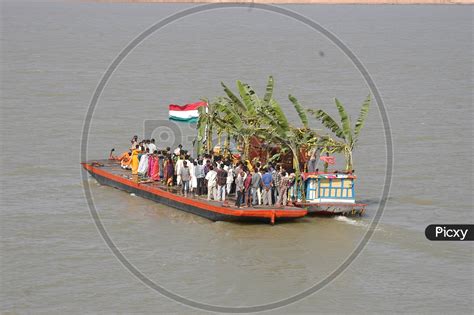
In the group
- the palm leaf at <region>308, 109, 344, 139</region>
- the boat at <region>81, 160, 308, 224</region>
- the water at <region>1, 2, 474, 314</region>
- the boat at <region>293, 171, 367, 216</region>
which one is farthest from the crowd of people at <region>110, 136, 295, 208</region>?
the palm leaf at <region>308, 109, 344, 139</region>

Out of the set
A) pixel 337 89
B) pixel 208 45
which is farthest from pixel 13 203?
pixel 208 45

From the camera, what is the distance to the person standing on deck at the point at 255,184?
2889 cm

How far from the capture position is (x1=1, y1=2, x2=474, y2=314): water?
81.7 feet

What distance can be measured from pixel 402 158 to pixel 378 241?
11500 mm

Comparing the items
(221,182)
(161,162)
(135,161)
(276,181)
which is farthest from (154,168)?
(276,181)

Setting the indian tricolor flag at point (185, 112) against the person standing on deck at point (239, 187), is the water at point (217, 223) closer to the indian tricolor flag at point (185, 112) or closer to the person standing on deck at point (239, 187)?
the person standing on deck at point (239, 187)

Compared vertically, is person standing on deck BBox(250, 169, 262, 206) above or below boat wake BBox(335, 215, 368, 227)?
above

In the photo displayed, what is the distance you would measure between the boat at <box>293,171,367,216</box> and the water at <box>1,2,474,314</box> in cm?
51

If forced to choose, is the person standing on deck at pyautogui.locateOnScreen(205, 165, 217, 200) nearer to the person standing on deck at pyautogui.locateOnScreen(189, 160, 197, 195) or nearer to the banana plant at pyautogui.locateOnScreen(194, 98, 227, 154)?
the person standing on deck at pyautogui.locateOnScreen(189, 160, 197, 195)

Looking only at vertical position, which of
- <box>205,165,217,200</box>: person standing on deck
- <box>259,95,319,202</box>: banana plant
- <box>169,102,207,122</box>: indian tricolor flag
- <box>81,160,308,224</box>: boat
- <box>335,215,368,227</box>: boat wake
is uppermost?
<box>169,102,207,122</box>: indian tricolor flag

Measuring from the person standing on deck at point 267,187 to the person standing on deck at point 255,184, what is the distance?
12 centimetres

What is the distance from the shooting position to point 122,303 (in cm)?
2406

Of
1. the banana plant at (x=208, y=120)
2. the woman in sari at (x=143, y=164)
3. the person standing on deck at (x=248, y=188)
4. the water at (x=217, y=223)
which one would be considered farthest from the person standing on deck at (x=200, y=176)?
the woman in sari at (x=143, y=164)

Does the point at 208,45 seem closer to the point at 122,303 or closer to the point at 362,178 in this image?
the point at 362,178
